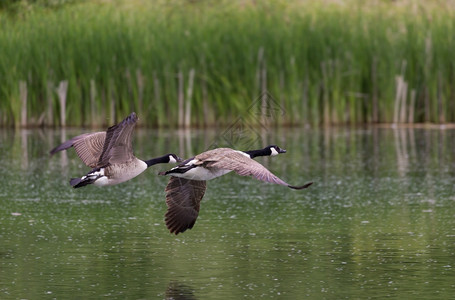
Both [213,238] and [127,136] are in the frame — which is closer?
[127,136]

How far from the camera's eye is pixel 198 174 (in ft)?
34.3

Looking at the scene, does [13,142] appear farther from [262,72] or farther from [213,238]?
[213,238]

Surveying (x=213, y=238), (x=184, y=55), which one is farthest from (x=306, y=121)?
(x=213, y=238)

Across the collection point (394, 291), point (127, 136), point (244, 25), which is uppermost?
point (244, 25)

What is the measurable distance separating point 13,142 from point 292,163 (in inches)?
258

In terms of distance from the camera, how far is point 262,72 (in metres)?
26.3

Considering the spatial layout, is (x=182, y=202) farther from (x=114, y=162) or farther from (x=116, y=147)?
(x=116, y=147)

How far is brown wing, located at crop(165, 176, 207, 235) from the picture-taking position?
11.3 meters

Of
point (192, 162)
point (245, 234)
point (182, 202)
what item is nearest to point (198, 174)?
point (192, 162)

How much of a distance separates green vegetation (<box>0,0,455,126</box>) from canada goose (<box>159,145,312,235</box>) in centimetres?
1430

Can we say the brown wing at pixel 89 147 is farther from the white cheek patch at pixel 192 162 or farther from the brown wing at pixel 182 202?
the white cheek patch at pixel 192 162

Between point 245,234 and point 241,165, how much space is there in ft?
11.2

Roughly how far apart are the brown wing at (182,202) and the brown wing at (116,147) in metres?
0.97

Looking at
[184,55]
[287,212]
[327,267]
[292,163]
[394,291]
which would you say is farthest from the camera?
[184,55]
